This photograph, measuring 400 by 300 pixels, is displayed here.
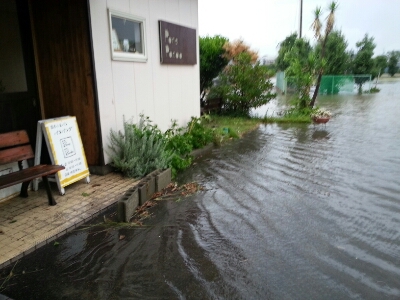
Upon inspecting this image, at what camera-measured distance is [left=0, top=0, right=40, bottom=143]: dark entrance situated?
5.14m

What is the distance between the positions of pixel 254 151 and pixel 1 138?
526 cm

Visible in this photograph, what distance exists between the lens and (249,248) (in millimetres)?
3299

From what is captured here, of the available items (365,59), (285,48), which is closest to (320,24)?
(365,59)

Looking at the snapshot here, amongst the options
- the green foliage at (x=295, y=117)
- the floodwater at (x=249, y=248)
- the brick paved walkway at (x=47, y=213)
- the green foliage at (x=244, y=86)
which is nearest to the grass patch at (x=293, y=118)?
the green foliage at (x=295, y=117)

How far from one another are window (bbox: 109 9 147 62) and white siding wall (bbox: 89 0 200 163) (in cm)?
10

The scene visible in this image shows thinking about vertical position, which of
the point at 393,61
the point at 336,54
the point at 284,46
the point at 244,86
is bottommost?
the point at 244,86

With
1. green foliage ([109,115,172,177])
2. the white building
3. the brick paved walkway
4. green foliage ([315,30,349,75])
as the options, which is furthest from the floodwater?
green foliage ([315,30,349,75])

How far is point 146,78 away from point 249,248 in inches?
165

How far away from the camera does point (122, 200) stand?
152 inches

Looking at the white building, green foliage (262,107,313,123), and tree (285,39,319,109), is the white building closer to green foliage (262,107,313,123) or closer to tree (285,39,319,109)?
green foliage (262,107,313,123)

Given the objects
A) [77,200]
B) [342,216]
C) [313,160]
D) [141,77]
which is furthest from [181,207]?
[313,160]

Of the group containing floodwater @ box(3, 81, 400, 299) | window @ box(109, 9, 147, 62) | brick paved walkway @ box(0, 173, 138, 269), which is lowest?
floodwater @ box(3, 81, 400, 299)

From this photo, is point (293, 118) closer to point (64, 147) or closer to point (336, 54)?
point (64, 147)

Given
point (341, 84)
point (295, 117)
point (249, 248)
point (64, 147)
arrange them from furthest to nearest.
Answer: point (341, 84) < point (295, 117) < point (64, 147) < point (249, 248)
